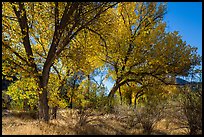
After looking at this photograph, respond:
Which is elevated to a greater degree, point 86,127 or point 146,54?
point 146,54

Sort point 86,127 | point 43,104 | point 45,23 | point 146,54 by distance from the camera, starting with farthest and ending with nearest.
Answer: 1. point 146,54
2. point 45,23
3. point 43,104
4. point 86,127

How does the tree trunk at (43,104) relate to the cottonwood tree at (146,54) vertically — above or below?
below

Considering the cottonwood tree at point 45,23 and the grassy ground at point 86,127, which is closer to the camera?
the grassy ground at point 86,127

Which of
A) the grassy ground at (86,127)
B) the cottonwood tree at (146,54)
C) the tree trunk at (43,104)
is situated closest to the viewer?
the grassy ground at (86,127)

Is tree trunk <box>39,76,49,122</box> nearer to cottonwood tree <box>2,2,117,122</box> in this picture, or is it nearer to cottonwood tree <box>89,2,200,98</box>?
cottonwood tree <box>2,2,117,122</box>

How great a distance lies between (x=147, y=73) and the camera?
20.0m

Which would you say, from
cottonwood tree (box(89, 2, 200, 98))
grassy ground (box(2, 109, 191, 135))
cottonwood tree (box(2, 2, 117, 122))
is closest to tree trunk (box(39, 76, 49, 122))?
cottonwood tree (box(2, 2, 117, 122))

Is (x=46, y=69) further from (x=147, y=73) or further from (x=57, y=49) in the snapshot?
(x=147, y=73)

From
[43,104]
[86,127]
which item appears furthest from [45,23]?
[86,127]

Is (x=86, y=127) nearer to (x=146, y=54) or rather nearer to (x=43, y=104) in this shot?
(x=43, y=104)

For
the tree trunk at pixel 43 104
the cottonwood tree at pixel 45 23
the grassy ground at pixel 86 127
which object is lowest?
the grassy ground at pixel 86 127

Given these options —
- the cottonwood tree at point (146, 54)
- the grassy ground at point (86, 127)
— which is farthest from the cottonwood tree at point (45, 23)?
the cottonwood tree at point (146, 54)

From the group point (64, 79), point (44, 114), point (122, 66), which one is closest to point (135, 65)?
point (122, 66)

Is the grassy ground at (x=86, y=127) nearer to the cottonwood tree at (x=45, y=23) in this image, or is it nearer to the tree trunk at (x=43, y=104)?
the tree trunk at (x=43, y=104)
